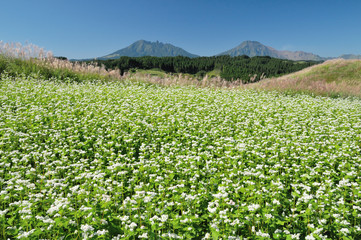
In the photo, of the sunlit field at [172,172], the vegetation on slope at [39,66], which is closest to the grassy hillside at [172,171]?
the sunlit field at [172,172]

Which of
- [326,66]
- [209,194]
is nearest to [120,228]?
[209,194]

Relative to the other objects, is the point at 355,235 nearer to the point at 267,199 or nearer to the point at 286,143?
the point at 267,199

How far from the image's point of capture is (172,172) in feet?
17.8

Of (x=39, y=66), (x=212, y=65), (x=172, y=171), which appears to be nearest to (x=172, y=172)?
(x=172, y=171)

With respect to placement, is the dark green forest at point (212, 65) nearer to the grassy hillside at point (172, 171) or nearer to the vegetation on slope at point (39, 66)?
the vegetation on slope at point (39, 66)

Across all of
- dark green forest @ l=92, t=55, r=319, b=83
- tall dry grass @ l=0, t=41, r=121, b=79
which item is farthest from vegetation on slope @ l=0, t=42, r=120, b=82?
dark green forest @ l=92, t=55, r=319, b=83

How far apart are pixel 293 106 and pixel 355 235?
9.11m

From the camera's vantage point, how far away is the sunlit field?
370 cm

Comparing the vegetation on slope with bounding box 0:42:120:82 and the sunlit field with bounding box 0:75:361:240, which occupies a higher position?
the vegetation on slope with bounding box 0:42:120:82

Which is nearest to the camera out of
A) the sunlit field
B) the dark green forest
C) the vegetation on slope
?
the sunlit field

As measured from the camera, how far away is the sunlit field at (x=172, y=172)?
3.70 meters

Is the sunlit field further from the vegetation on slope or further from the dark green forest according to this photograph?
the dark green forest

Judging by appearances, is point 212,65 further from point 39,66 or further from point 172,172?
point 172,172

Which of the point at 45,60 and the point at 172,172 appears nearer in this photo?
the point at 172,172
